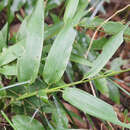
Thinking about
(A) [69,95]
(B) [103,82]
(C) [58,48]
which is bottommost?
(B) [103,82]

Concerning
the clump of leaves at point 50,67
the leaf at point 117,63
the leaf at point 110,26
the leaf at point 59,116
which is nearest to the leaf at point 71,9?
the clump of leaves at point 50,67

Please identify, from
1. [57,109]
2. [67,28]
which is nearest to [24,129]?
[57,109]

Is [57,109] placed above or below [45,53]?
below

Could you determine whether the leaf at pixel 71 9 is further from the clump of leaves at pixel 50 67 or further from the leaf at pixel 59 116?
the leaf at pixel 59 116

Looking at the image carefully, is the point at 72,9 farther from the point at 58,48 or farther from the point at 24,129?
the point at 24,129

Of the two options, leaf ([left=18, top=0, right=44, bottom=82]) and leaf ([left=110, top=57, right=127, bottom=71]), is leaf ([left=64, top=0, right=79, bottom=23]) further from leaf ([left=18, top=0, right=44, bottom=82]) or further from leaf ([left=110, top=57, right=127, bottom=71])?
leaf ([left=110, top=57, right=127, bottom=71])

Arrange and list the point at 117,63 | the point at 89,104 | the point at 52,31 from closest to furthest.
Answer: the point at 89,104 → the point at 52,31 → the point at 117,63

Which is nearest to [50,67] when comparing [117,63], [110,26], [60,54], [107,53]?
[60,54]

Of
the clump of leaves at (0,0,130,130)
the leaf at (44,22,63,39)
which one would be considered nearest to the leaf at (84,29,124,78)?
the clump of leaves at (0,0,130,130)

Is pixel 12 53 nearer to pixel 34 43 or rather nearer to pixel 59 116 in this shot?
pixel 34 43
